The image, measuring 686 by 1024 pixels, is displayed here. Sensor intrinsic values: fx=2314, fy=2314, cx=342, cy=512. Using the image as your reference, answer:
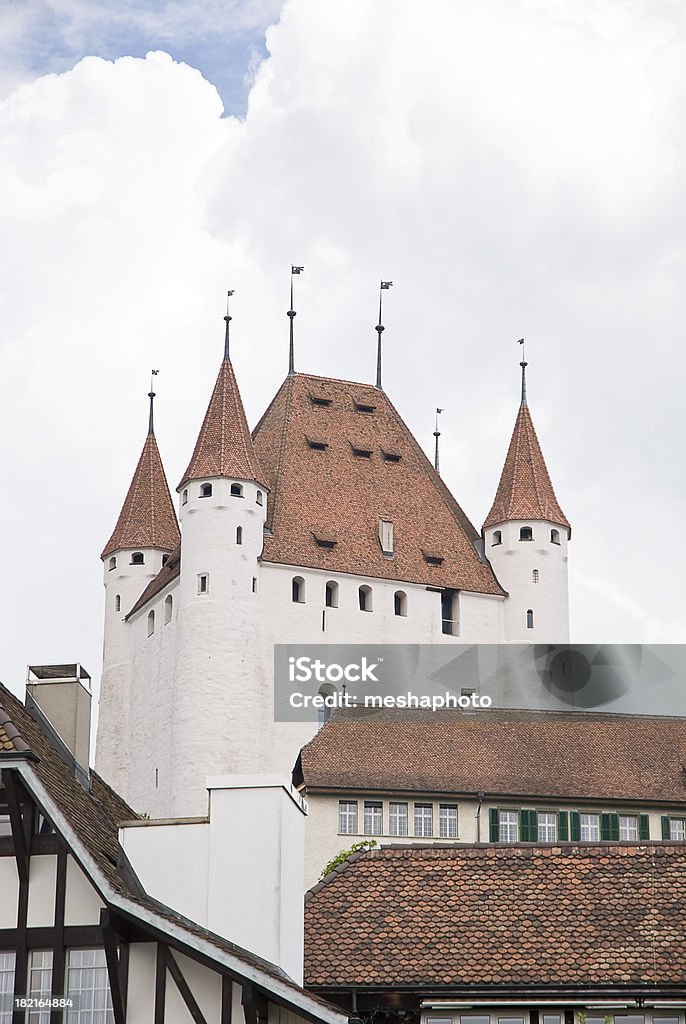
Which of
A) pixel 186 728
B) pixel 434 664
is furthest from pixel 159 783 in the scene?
pixel 434 664

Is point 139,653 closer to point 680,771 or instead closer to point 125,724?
point 125,724

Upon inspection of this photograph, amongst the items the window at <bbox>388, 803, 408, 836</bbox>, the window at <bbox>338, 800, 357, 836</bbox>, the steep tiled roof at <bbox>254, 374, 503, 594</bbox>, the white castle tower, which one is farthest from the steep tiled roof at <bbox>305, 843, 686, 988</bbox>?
the white castle tower

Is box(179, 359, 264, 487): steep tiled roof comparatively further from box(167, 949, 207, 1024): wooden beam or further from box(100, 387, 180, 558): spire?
box(167, 949, 207, 1024): wooden beam

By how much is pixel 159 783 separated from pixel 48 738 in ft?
158

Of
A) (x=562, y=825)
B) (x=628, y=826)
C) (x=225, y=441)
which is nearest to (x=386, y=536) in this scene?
(x=225, y=441)

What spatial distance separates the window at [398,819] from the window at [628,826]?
5914 millimetres

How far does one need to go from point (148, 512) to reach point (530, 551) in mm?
14991

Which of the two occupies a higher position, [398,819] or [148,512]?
[148,512]

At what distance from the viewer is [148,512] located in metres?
87.4

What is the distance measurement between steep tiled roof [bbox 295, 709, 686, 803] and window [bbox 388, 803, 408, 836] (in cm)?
51

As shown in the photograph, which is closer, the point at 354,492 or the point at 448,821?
→ the point at 448,821

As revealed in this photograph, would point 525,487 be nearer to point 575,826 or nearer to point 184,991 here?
point 575,826

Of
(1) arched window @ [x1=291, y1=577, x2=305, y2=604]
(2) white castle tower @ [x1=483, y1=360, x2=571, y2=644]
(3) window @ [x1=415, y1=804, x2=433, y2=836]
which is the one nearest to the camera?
(3) window @ [x1=415, y1=804, x2=433, y2=836]

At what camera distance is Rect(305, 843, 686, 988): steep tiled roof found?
26.8 metres
